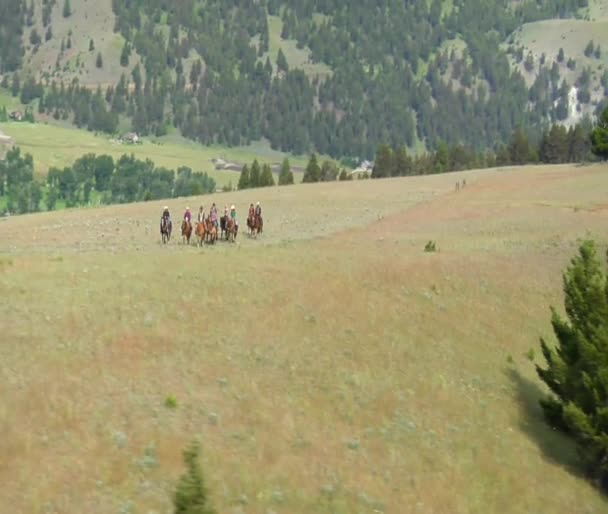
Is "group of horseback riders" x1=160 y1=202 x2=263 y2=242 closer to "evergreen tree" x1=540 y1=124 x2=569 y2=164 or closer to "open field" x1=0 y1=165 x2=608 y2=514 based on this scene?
"open field" x1=0 y1=165 x2=608 y2=514

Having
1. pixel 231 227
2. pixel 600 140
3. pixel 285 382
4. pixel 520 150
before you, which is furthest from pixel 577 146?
pixel 285 382

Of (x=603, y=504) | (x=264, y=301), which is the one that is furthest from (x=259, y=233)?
(x=603, y=504)

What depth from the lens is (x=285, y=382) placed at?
32.9 m

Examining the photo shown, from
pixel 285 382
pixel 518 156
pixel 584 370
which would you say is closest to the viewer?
pixel 285 382

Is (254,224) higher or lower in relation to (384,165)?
higher

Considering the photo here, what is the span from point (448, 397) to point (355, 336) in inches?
190

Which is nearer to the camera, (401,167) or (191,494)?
(191,494)

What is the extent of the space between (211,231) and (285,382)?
27640mm

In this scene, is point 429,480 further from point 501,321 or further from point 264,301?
point 501,321

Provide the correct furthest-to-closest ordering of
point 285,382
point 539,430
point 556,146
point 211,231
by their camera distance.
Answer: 1. point 556,146
2. point 211,231
3. point 539,430
4. point 285,382

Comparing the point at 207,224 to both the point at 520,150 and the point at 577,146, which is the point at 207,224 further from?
the point at 577,146

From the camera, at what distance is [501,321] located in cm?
4462

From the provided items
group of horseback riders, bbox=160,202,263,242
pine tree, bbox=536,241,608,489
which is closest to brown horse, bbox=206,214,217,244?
group of horseback riders, bbox=160,202,263,242

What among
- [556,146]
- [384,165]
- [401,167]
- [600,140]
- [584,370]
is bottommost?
[584,370]
